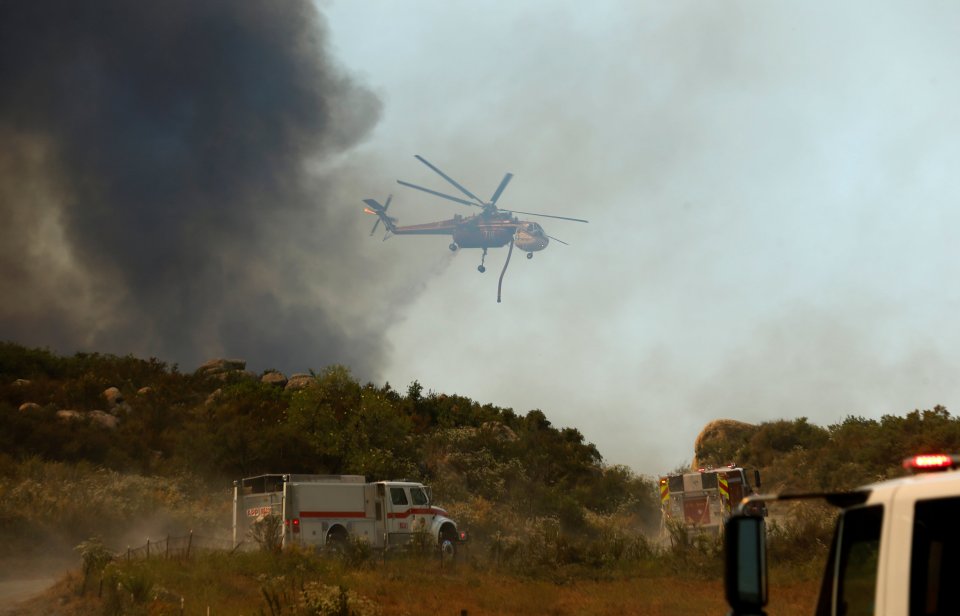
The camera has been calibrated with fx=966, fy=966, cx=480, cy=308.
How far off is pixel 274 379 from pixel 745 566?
223 feet

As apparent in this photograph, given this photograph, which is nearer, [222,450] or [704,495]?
[704,495]

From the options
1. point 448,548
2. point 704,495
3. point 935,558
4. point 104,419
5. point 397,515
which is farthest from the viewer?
point 104,419

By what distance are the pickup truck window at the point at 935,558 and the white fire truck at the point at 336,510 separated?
84.1 ft

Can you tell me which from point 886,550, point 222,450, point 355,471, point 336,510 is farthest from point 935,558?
point 355,471

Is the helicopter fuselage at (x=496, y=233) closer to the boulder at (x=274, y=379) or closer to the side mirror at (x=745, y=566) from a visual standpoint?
the boulder at (x=274, y=379)

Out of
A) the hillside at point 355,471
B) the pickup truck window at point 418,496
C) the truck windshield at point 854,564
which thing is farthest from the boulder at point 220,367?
the truck windshield at point 854,564

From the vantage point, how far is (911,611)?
3.51 meters

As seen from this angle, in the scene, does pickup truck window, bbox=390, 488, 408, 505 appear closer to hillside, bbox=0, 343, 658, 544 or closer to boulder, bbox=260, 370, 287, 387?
hillside, bbox=0, 343, 658, 544

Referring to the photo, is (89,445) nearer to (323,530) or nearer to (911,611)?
(323,530)

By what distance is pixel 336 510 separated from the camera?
1145 inches

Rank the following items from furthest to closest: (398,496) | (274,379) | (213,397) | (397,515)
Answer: (274,379)
(213,397)
(398,496)
(397,515)

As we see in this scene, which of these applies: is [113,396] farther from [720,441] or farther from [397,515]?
[720,441]

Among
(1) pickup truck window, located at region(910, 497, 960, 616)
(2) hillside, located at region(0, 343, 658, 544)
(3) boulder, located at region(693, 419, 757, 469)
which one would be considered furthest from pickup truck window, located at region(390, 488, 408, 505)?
(3) boulder, located at region(693, 419, 757, 469)

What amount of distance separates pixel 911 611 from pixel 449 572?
2158 centimetres
